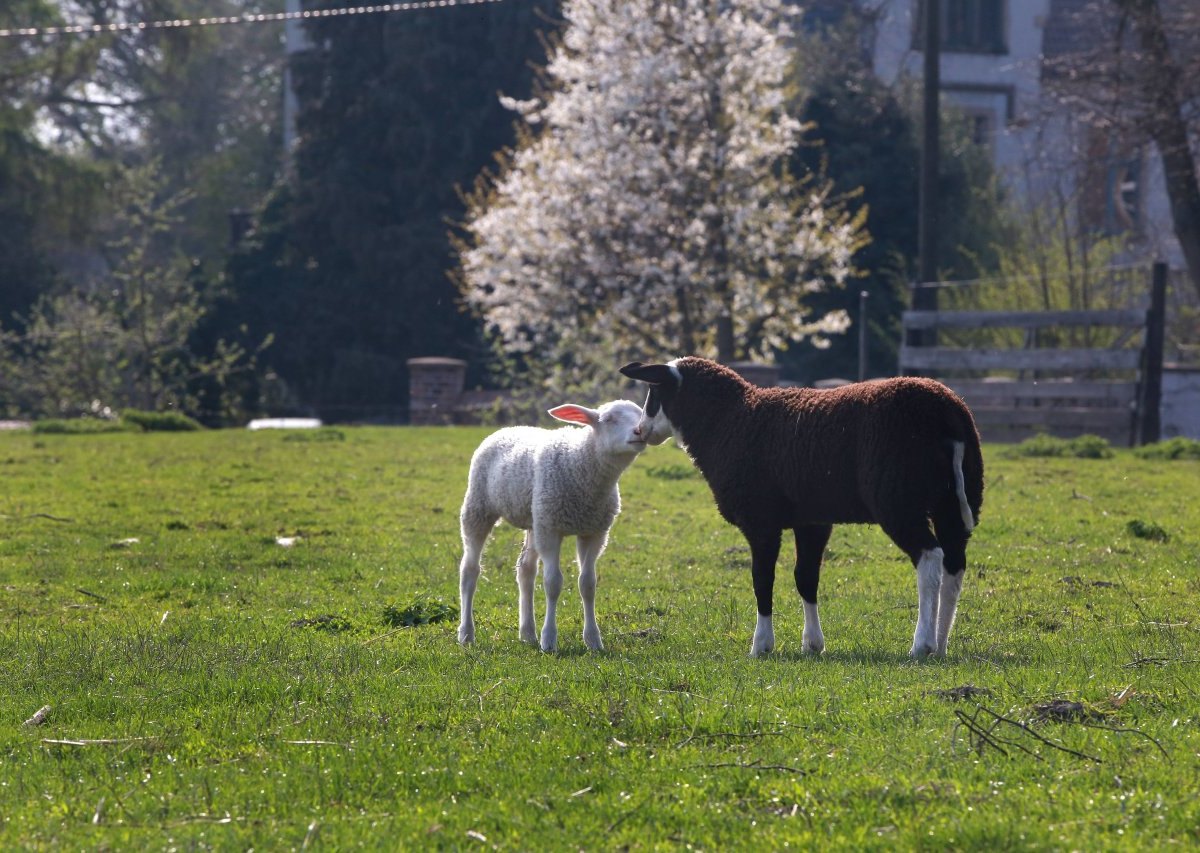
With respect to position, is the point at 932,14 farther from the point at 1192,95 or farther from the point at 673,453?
the point at 673,453

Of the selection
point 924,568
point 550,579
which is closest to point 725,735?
point 924,568

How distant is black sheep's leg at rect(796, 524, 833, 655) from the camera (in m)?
8.70

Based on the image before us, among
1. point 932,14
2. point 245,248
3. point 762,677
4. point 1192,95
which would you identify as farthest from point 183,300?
point 762,677

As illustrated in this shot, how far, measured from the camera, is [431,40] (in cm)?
4262

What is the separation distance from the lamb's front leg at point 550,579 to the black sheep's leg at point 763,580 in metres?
1.06

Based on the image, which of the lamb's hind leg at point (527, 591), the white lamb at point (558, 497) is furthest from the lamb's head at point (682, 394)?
the lamb's hind leg at point (527, 591)

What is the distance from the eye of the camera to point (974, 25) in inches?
1847

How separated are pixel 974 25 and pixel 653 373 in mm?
40464

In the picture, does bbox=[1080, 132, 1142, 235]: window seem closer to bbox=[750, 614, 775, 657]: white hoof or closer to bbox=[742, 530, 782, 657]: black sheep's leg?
bbox=[742, 530, 782, 657]: black sheep's leg

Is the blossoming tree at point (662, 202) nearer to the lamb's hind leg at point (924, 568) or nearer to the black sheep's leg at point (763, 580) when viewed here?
the black sheep's leg at point (763, 580)

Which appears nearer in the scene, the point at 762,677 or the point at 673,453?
the point at 762,677

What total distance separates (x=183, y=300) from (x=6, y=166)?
5278 millimetres

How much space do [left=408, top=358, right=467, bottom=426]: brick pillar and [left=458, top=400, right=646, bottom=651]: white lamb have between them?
900 inches

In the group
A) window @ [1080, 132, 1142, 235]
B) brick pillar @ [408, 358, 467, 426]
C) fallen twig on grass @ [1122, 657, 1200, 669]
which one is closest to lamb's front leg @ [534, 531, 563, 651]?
fallen twig on grass @ [1122, 657, 1200, 669]
